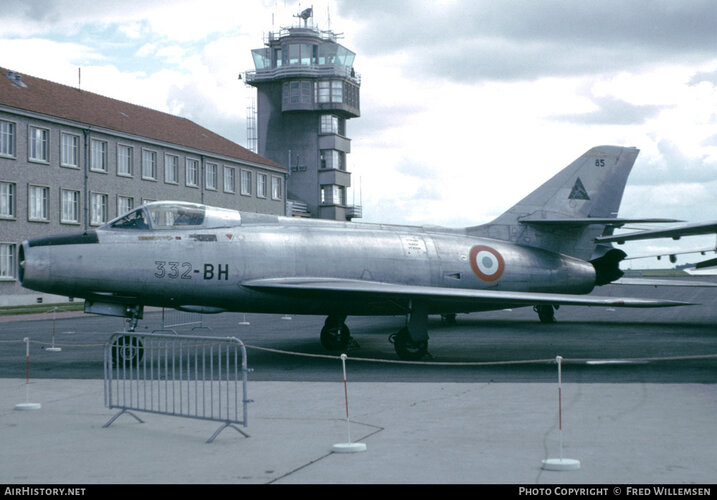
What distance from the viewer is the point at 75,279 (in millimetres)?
13461

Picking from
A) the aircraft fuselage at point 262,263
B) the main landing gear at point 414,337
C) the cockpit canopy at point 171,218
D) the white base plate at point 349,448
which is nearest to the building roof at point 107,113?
the cockpit canopy at point 171,218

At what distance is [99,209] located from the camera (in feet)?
159

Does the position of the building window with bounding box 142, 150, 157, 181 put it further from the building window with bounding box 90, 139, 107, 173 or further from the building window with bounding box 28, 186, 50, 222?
the building window with bounding box 28, 186, 50, 222

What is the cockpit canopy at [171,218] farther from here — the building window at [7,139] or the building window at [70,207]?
the building window at [70,207]

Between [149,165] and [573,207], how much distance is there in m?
38.0

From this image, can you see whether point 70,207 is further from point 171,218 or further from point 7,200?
point 171,218

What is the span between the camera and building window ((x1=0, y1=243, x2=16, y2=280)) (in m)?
41.8

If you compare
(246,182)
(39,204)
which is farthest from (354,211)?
(39,204)

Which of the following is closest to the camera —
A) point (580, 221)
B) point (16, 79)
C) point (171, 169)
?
point (580, 221)

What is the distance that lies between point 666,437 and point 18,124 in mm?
41627

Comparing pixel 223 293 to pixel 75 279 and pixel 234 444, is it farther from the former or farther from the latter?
pixel 234 444

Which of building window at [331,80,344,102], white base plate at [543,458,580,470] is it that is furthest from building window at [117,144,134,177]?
white base plate at [543,458,580,470]

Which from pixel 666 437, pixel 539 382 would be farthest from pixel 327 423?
pixel 539 382

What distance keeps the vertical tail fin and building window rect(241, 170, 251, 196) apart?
44.0 meters
